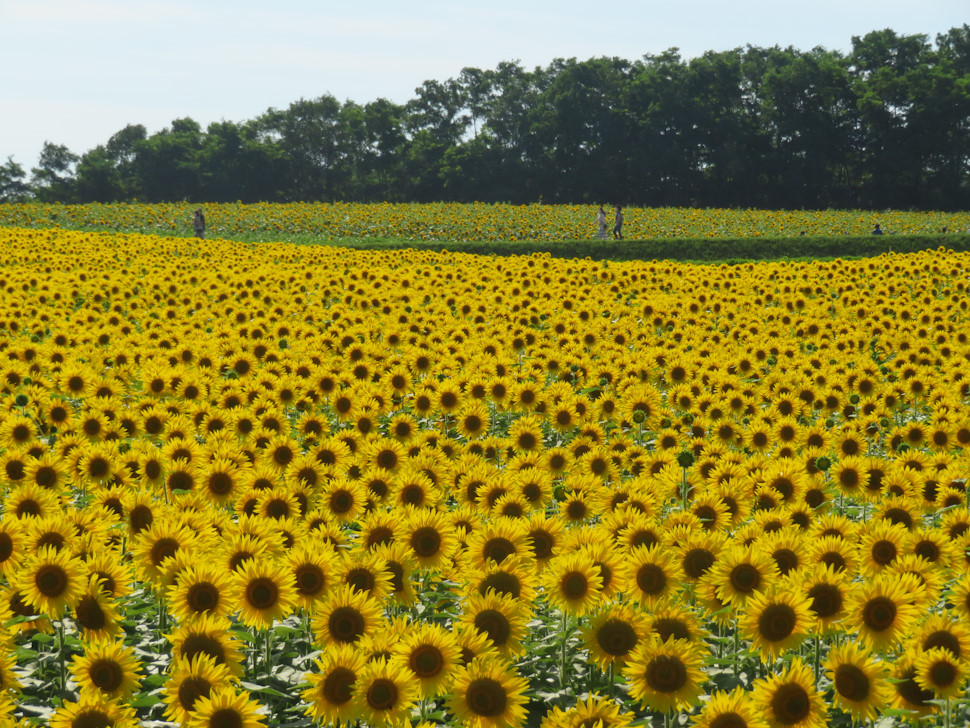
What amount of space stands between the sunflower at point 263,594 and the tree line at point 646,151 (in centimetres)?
7648

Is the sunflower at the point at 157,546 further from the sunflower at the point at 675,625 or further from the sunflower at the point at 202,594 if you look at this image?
the sunflower at the point at 675,625

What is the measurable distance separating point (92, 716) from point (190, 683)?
412 millimetres

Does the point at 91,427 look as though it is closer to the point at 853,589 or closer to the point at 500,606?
the point at 500,606

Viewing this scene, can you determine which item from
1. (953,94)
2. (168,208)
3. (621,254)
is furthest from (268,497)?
(953,94)

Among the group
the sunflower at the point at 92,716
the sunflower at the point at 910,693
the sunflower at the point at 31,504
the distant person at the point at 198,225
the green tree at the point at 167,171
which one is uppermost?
the green tree at the point at 167,171

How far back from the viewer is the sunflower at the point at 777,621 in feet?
13.4

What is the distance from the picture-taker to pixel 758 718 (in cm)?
341

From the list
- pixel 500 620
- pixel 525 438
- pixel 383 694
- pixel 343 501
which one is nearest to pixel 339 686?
pixel 383 694

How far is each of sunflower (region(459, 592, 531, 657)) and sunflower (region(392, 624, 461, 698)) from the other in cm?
29

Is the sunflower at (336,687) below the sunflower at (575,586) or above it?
below

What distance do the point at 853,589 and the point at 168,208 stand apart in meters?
53.7

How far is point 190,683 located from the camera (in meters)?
3.71

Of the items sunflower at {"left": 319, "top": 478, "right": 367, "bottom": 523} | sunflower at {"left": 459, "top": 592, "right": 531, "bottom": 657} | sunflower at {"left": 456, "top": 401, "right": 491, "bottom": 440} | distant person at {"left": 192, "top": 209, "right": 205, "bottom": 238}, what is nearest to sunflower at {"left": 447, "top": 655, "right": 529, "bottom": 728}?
sunflower at {"left": 459, "top": 592, "right": 531, "bottom": 657}

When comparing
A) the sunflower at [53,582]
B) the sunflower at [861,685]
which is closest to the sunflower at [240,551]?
the sunflower at [53,582]
